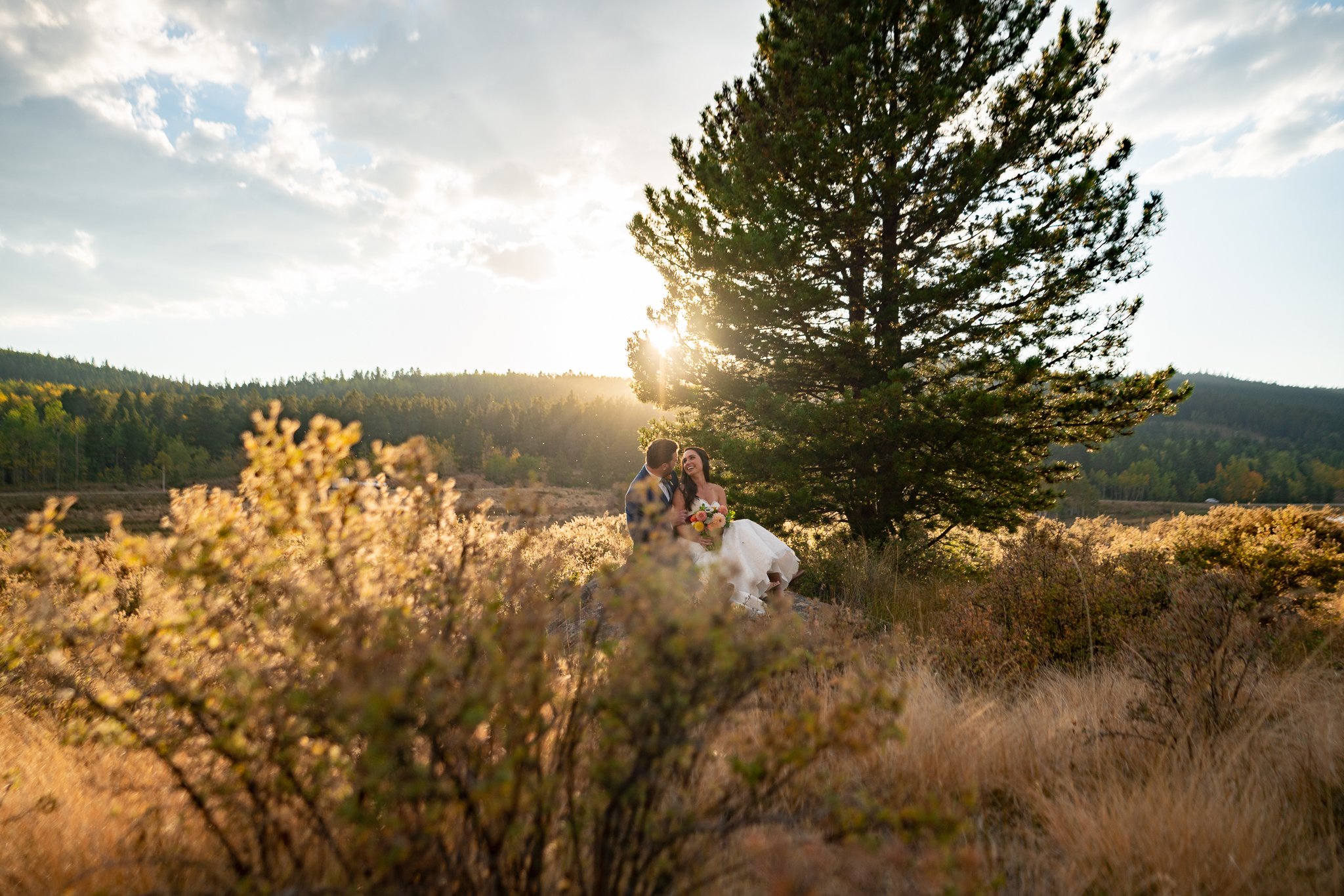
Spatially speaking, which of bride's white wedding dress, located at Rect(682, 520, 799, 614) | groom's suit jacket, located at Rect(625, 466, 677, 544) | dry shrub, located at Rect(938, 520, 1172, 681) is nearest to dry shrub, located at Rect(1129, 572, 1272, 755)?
dry shrub, located at Rect(938, 520, 1172, 681)

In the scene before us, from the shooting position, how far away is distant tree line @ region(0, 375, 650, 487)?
229 feet

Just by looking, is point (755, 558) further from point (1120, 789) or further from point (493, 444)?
point (493, 444)

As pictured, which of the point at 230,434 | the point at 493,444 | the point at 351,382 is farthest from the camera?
the point at 351,382

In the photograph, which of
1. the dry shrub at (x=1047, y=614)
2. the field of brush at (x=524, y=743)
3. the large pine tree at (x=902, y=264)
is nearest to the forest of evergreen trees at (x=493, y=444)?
the large pine tree at (x=902, y=264)

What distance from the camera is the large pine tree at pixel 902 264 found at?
7.62m

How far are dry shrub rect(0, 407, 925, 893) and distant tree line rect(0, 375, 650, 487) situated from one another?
210 ft

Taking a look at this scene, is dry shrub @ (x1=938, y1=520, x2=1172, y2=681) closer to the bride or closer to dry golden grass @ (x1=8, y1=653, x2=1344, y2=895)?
dry golden grass @ (x1=8, y1=653, x2=1344, y2=895)

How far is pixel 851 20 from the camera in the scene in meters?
8.02

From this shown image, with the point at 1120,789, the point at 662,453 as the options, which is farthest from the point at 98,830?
the point at 662,453

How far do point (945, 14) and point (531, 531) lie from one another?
9.04 metres

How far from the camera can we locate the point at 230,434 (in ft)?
265

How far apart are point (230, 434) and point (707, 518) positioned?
95673mm

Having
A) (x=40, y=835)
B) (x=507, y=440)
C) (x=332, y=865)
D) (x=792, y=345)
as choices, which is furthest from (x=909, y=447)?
(x=507, y=440)

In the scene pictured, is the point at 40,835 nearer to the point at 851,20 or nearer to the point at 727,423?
the point at 727,423
